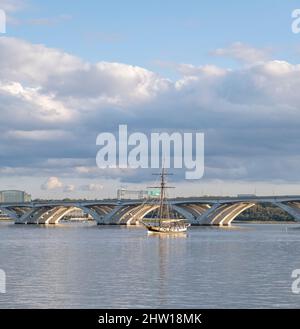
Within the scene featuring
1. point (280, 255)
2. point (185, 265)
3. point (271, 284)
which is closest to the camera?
point (271, 284)

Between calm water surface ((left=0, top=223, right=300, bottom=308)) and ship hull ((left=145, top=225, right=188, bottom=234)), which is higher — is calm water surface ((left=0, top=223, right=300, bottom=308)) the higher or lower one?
the lower one

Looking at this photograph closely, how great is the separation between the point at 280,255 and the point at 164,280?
28666 millimetres

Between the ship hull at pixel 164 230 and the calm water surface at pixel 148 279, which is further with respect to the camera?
the ship hull at pixel 164 230

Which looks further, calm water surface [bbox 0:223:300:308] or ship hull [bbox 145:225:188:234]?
ship hull [bbox 145:225:188:234]

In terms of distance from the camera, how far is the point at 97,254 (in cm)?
8038

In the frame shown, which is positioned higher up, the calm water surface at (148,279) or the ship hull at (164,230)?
the ship hull at (164,230)

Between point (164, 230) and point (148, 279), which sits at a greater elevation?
point (164, 230)

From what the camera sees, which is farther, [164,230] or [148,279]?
[164,230]
